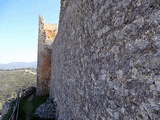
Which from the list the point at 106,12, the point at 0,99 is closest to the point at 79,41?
the point at 106,12

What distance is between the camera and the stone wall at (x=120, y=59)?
8.92 ft

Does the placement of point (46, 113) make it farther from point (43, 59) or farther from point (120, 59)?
point (120, 59)

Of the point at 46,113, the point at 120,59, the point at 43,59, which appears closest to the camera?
the point at 120,59

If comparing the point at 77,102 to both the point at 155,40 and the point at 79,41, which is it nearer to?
the point at 79,41

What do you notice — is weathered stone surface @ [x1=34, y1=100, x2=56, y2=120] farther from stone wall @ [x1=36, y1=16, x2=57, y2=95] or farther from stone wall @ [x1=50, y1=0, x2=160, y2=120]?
stone wall @ [x1=36, y1=16, x2=57, y2=95]

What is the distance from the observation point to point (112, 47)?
382 cm

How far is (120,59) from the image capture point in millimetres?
3482

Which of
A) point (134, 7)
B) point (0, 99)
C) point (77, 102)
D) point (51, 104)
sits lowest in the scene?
point (0, 99)

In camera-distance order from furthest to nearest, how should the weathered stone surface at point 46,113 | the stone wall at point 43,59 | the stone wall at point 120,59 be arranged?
the stone wall at point 43,59 → the weathered stone surface at point 46,113 → the stone wall at point 120,59

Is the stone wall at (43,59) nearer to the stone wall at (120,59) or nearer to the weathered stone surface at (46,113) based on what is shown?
the weathered stone surface at (46,113)

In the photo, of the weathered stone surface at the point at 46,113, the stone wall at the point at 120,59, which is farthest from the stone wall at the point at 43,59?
the stone wall at the point at 120,59

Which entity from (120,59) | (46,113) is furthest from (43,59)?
(120,59)

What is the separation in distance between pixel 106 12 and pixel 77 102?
10.5ft

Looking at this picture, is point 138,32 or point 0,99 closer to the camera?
point 138,32
